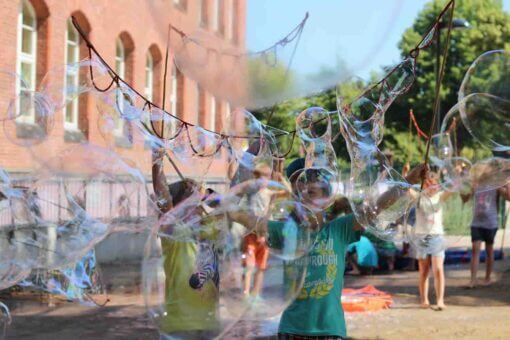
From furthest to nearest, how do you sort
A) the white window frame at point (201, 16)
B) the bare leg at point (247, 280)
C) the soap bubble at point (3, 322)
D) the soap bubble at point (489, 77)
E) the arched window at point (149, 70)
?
the arched window at point (149, 70), the soap bubble at point (3, 322), the white window frame at point (201, 16), the soap bubble at point (489, 77), the bare leg at point (247, 280)

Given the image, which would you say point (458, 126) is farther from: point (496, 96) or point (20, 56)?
point (20, 56)

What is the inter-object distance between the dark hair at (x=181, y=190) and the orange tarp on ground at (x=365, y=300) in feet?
14.2

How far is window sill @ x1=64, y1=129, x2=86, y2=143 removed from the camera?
42.2ft

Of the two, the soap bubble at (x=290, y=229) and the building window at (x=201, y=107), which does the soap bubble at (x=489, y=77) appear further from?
the building window at (x=201, y=107)

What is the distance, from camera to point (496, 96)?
454 cm

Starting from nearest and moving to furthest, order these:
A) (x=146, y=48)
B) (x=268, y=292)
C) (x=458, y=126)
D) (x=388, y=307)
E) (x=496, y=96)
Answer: (x=268, y=292), (x=496, y=96), (x=458, y=126), (x=388, y=307), (x=146, y=48)

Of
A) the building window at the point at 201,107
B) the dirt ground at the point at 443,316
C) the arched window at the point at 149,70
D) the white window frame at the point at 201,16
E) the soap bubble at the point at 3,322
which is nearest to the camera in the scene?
the white window frame at the point at 201,16

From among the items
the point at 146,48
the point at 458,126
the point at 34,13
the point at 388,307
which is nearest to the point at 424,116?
the point at 146,48

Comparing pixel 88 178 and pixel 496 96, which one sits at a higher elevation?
pixel 496 96

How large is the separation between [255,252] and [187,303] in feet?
1.42

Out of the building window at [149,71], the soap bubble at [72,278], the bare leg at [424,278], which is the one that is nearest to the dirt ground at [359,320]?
the bare leg at [424,278]

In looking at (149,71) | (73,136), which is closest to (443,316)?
(73,136)

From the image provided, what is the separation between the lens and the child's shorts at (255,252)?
3615 millimetres

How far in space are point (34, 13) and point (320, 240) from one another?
10.5 meters
